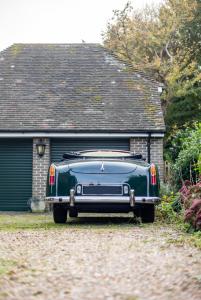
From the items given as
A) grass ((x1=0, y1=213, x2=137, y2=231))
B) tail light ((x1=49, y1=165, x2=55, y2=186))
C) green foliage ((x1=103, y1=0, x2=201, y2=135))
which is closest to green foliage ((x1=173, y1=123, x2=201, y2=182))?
grass ((x1=0, y1=213, x2=137, y2=231))

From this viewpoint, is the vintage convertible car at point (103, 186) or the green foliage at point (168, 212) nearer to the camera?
the vintage convertible car at point (103, 186)

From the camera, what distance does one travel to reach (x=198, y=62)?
3353 cm

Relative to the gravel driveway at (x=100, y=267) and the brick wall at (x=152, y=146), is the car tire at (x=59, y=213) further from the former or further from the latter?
the brick wall at (x=152, y=146)

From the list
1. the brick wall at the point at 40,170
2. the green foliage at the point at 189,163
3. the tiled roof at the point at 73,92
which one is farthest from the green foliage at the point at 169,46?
the green foliage at the point at 189,163

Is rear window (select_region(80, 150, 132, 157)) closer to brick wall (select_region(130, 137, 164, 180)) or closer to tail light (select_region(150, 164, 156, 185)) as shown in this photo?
tail light (select_region(150, 164, 156, 185))

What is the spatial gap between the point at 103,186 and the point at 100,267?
175 inches

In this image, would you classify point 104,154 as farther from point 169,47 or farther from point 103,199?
point 169,47

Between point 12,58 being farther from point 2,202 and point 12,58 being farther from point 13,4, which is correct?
point 2,202

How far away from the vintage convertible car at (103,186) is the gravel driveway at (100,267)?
152cm

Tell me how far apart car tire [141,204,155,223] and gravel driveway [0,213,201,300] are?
6.46 feet

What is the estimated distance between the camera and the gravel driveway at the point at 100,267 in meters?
4.50

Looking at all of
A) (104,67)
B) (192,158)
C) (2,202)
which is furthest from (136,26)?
(192,158)

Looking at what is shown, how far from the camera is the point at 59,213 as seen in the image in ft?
35.1

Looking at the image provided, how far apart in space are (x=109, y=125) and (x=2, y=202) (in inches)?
153
